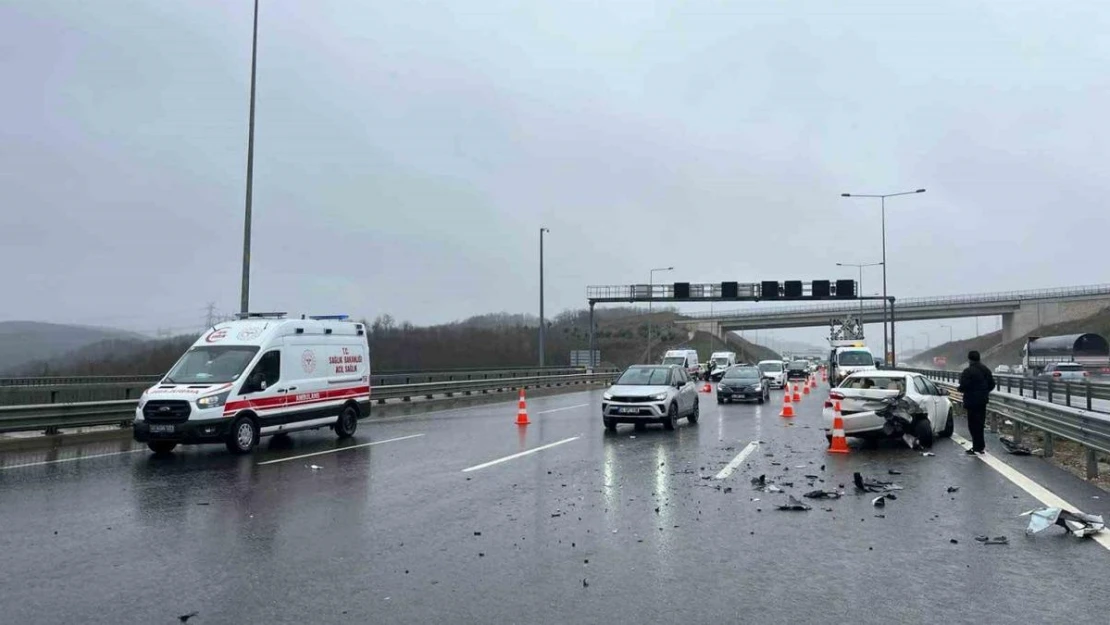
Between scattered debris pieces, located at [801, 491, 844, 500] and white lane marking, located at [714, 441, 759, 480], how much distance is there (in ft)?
5.16

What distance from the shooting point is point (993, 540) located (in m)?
7.43

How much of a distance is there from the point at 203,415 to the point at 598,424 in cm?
993

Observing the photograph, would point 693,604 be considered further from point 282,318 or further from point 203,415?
point 282,318

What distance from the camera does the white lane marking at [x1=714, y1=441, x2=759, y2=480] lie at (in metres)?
11.6

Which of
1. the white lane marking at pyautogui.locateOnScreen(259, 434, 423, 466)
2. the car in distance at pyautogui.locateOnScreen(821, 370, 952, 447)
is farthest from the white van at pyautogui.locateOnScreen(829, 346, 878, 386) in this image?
the white lane marking at pyautogui.locateOnScreen(259, 434, 423, 466)

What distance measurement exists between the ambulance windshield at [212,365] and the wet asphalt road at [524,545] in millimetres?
1679

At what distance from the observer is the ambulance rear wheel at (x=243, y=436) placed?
13.9 meters

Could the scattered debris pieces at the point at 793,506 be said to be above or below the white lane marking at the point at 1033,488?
below

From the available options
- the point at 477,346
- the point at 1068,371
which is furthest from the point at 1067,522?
the point at 477,346

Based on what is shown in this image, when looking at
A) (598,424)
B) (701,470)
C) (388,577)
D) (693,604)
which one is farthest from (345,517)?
(598,424)

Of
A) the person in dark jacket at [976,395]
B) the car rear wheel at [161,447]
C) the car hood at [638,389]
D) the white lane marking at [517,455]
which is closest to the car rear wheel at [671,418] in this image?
the car hood at [638,389]

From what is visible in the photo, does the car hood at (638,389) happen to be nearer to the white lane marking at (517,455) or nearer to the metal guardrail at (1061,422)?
the white lane marking at (517,455)

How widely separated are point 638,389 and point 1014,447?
7.66 m

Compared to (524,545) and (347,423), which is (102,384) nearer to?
(347,423)
